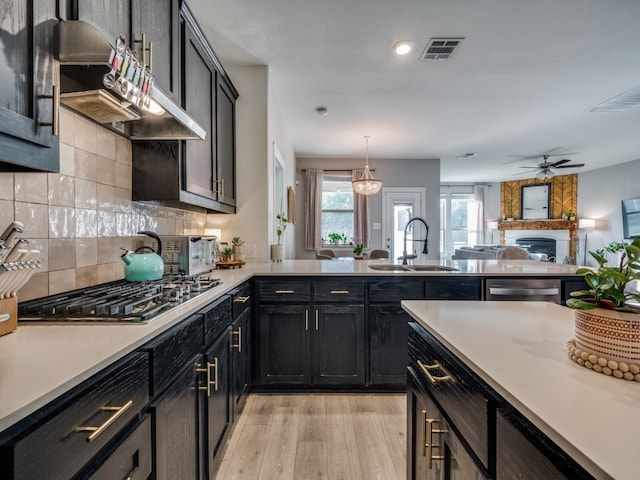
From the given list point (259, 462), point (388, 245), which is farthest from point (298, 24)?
point (388, 245)

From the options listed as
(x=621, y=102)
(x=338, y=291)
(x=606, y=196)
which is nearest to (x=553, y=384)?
(x=338, y=291)

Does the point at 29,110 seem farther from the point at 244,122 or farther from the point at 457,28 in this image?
the point at 457,28

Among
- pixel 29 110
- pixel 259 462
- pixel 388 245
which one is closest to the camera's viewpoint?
pixel 29 110

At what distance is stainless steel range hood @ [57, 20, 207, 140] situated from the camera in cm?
93

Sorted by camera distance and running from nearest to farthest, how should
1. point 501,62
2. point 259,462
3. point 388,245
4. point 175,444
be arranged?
point 175,444 < point 259,462 < point 501,62 < point 388,245

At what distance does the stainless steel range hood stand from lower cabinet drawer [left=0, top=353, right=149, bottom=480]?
89 cm

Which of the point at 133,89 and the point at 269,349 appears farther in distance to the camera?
the point at 269,349

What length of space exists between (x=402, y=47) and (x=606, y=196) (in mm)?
7910

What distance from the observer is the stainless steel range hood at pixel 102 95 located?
3.06 feet

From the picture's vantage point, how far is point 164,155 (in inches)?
72.8

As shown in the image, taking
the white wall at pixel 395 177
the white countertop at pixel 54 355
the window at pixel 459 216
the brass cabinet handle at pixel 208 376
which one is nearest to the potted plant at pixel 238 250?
the brass cabinet handle at pixel 208 376

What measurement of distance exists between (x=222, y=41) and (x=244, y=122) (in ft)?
2.14

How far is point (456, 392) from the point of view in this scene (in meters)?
0.84

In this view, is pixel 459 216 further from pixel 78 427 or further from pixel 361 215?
pixel 78 427
